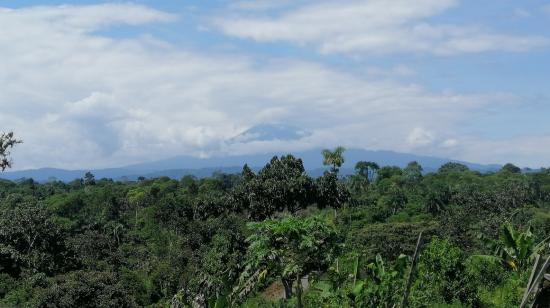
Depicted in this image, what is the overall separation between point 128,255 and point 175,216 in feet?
22.8

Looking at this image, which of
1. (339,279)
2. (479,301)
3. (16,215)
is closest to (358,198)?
(16,215)

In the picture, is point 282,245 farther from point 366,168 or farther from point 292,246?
point 366,168

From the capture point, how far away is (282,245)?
32.0 feet

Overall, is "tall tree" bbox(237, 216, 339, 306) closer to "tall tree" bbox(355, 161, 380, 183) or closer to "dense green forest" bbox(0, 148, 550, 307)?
"dense green forest" bbox(0, 148, 550, 307)

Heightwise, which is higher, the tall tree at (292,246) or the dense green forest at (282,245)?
the tall tree at (292,246)

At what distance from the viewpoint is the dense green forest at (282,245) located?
10344mm

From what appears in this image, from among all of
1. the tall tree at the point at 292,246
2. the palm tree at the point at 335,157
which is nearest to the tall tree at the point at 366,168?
the palm tree at the point at 335,157

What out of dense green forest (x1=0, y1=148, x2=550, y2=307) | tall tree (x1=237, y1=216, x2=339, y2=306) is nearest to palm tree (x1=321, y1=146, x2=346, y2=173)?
dense green forest (x1=0, y1=148, x2=550, y2=307)

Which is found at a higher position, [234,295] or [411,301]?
[234,295]

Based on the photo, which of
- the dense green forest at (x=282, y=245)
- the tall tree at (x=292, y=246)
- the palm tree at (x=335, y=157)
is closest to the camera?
the tall tree at (x=292, y=246)

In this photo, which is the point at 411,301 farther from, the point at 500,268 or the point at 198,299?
the point at 500,268

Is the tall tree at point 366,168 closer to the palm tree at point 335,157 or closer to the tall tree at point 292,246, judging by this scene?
the palm tree at point 335,157

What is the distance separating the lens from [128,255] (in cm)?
5428

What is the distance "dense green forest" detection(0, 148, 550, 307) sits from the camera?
10344 mm
